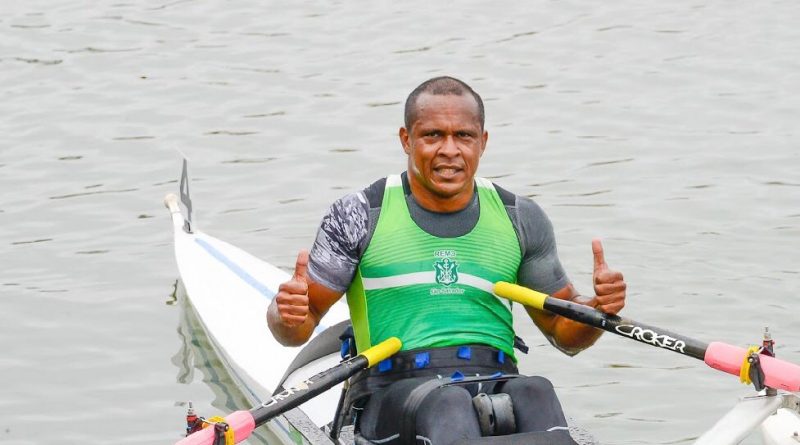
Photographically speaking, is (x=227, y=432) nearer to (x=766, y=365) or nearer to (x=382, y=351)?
(x=382, y=351)

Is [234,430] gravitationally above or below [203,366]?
above

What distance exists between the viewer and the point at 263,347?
8.09 metres

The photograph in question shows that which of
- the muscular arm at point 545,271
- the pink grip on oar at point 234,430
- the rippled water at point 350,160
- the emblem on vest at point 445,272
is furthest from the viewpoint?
the rippled water at point 350,160

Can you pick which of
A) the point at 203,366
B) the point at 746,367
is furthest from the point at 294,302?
the point at 203,366

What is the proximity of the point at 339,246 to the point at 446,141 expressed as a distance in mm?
571

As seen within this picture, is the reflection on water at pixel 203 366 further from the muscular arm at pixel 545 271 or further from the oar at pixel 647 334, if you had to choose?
the oar at pixel 647 334

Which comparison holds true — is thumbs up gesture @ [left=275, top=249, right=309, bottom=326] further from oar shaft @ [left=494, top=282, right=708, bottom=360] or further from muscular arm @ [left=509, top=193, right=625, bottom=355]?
muscular arm @ [left=509, top=193, right=625, bottom=355]

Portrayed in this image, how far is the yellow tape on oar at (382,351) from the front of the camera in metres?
5.43

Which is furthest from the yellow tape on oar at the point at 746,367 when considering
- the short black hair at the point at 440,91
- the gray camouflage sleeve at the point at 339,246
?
the gray camouflage sleeve at the point at 339,246

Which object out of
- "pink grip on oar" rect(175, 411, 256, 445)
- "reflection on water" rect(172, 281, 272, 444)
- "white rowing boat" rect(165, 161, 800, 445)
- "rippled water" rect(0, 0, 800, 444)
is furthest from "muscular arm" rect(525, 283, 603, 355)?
"reflection on water" rect(172, 281, 272, 444)

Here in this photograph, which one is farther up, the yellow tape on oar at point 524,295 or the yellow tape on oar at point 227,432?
the yellow tape on oar at point 524,295

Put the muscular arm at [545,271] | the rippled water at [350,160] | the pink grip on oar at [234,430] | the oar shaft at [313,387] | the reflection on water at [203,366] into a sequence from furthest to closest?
the rippled water at [350,160], the reflection on water at [203,366], the muscular arm at [545,271], the oar shaft at [313,387], the pink grip on oar at [234,430]

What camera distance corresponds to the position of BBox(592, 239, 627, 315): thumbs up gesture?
536cm

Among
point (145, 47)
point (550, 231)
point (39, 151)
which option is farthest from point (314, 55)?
point (550, 231)
